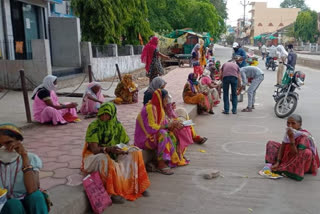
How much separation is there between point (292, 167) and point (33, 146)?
142 inches

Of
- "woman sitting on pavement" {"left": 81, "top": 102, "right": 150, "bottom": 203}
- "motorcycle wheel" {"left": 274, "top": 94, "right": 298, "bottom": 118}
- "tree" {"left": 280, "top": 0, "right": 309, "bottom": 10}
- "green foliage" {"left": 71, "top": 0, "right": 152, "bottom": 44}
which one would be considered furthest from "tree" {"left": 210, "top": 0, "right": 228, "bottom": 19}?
"woman sitting on pavement" {"left": 81, "top": 102, "right": 150, "bottom": 203}

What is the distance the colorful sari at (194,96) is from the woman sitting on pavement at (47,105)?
3230 millimetres

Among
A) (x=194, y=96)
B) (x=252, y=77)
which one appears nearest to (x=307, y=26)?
(x=252, y=77)

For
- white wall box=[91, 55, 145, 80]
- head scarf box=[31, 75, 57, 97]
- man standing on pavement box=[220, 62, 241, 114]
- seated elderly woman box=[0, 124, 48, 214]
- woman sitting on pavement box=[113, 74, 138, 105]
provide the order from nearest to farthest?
seated elderly woman box=[0, 124, 48, 214] → head scarf box=[31, 75, 57, 97] → man standing on pavement box=[220, 62, 241, 114] → woman sitting on pavement box=[113, 74, 138, 105] → white wall box=[91, 55, 145, 80]

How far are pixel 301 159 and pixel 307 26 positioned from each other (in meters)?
49.7

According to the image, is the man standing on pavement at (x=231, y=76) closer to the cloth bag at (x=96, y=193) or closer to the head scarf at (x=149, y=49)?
the head scarf at (x=149, y=49)

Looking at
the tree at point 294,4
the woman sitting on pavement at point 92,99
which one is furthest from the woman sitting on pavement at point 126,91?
the tree at point 294,4

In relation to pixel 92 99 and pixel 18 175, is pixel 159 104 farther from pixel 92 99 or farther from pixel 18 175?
pixel 92 99

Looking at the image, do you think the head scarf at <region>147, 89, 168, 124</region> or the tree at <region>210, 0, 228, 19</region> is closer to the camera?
the head scarf at <region>147, 89, 168, 124</region>

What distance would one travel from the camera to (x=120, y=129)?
3666 millimetres

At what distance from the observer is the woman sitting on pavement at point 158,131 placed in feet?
13.6

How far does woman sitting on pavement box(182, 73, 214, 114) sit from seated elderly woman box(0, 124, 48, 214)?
19.4 feet

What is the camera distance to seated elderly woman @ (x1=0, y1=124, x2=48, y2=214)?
2.39m

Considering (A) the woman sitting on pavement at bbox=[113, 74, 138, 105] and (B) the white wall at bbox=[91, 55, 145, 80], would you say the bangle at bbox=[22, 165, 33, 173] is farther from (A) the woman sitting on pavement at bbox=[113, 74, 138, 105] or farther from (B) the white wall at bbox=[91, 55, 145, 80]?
(B) the white wall at bbox=[91, 55, 145, 80]
